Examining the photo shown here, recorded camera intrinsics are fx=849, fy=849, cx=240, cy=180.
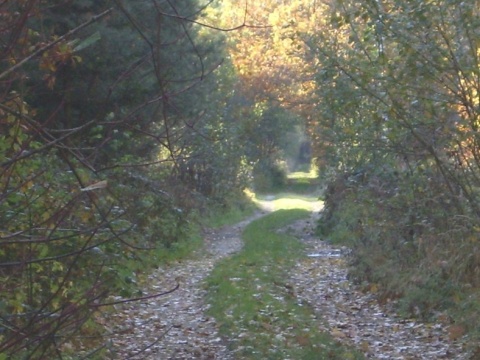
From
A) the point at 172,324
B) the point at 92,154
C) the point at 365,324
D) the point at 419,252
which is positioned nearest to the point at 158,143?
the point at 172,324

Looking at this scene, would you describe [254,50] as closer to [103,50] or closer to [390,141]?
[103,50]

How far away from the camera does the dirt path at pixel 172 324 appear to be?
1034 cm

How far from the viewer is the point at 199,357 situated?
1009 centimetres

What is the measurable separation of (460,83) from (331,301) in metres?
5.31

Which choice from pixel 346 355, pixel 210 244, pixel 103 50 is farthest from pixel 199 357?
pixel 210 244

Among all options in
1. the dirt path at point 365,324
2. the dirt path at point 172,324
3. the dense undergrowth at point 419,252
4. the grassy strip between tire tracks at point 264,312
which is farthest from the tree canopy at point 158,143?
the grassy strip between tire tracks at point 264,312

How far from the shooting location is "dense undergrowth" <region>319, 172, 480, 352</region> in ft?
40.3

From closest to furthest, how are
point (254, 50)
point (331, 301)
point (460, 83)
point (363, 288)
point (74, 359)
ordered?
point (74, 359)
point (460, 83)
point (331, 301)
point (363, 288)
point (254, 50)

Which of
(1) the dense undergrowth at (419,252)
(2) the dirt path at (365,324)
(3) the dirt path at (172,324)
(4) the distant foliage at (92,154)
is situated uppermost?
(4) the distant foliage at (92,154)

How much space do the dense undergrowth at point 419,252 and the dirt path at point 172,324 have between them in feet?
10.3

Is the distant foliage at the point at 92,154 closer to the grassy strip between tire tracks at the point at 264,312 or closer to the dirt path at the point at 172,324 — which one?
the dirt path at the point at 172,324

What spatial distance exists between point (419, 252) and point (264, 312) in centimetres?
339

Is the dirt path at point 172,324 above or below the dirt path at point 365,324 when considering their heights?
above

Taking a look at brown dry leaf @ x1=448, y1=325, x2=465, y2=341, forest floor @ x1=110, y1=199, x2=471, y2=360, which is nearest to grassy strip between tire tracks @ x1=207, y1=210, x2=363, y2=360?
forest floor @ x1=110, y1=199, x2=471, y2=360
